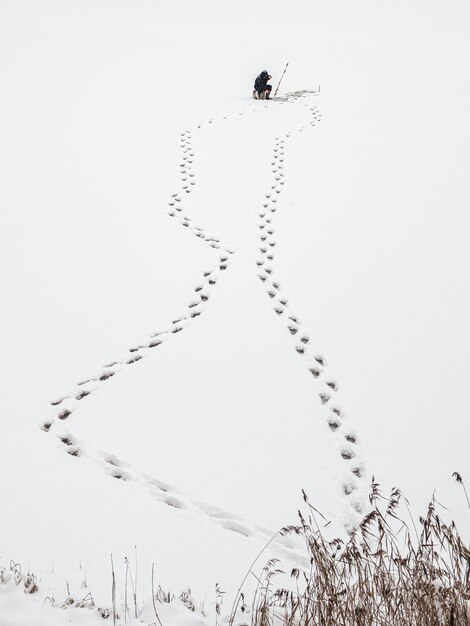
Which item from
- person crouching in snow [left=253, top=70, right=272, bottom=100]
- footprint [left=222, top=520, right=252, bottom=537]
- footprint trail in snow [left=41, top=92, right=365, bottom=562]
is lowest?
footprint [left=222, top=520, right=252, bottom=537]

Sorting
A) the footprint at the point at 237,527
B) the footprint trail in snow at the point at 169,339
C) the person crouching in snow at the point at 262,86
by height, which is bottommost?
the footprint at the point at 237,527

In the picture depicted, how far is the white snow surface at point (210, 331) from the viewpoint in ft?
6.89

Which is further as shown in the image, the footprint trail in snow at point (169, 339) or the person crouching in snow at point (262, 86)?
the person crouching in snow at point (262, 86)

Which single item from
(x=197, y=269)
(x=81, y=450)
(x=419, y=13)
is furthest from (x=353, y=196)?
(x=419, y=13)

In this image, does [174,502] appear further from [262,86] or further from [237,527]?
[262,86]

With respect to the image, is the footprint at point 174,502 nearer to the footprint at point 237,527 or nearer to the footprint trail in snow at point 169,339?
the footprint trail in snow at point 169,339

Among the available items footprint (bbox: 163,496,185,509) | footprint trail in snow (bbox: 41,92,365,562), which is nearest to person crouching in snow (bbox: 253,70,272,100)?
footprint trail in snow (bbox: 41,92,365,562)

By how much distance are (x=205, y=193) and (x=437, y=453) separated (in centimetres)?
376

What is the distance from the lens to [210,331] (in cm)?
331

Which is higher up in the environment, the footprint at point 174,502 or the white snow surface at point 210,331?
the white snow surface at point 210,331

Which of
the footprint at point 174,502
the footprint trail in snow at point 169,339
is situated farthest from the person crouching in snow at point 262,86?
the footprint at point 174,502

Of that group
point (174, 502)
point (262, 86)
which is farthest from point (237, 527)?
point (262, 86)

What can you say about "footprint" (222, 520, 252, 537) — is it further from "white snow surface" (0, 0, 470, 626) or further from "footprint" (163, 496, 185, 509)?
"footprint" (163, 496, 185, 509)

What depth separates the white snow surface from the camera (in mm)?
2100
